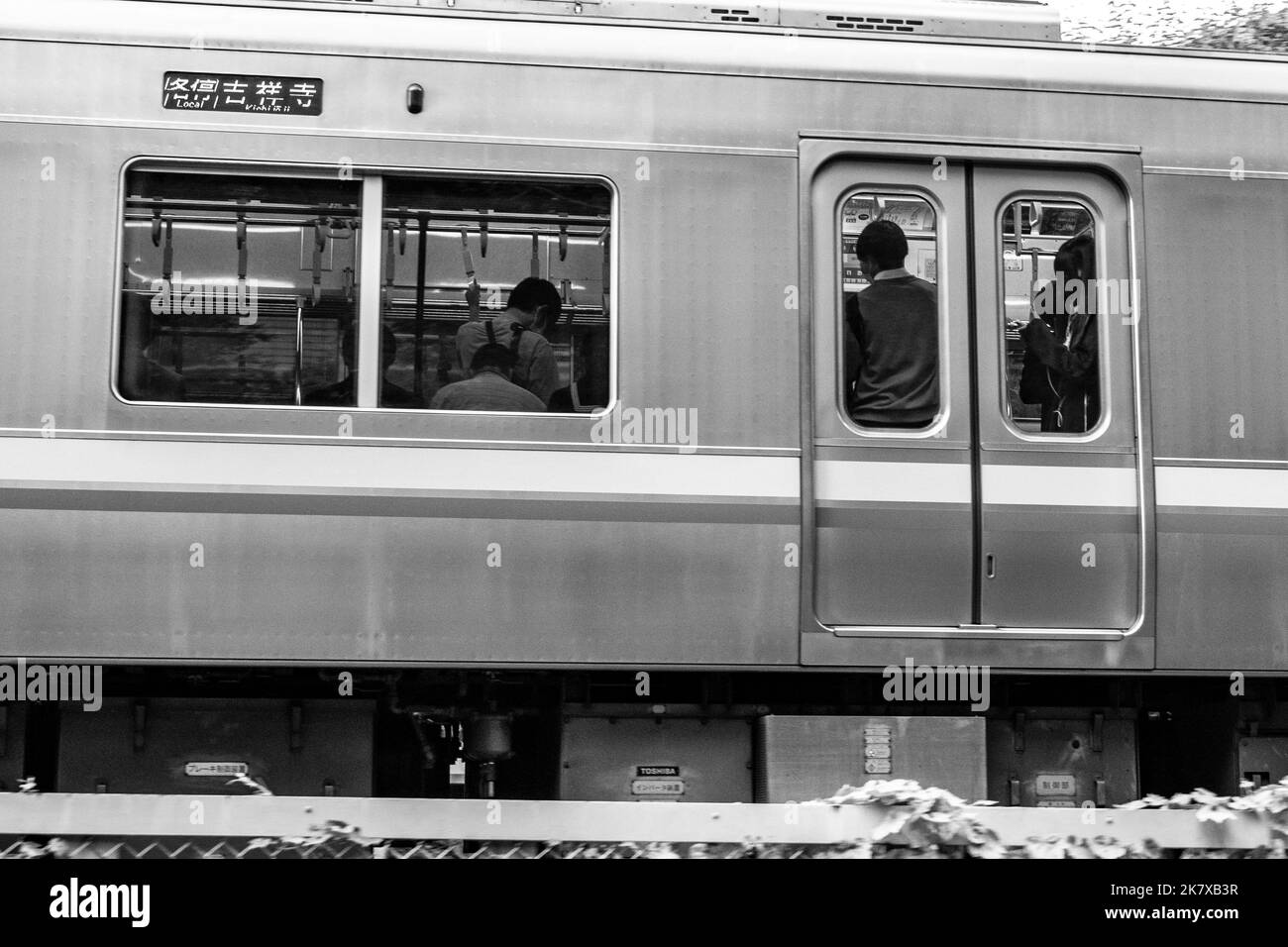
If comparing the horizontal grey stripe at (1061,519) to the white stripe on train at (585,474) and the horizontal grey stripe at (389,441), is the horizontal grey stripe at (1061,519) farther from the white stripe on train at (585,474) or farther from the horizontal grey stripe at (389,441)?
the horizontal grey stripe at (389,441)

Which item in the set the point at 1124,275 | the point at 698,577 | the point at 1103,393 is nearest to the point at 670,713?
the point at 698,577

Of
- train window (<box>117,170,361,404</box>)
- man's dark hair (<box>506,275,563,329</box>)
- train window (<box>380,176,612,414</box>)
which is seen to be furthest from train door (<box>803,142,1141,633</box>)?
train window (<box>117,170,361,404</box>)

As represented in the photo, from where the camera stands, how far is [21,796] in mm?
4543

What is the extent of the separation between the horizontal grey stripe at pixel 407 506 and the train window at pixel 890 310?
2.01ft

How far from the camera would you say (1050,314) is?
211 inches

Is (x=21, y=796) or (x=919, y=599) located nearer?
(x=21, y=796)

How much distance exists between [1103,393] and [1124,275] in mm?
488

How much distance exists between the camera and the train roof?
4.99m

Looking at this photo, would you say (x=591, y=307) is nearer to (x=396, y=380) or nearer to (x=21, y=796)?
(x=396, y=380)

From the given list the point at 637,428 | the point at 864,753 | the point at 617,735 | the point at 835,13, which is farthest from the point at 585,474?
the point at 835,13

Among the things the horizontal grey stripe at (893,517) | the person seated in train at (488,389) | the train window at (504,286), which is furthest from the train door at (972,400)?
the person seated in train at (488,389)

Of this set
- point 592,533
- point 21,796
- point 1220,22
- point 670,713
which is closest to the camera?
point 21,796

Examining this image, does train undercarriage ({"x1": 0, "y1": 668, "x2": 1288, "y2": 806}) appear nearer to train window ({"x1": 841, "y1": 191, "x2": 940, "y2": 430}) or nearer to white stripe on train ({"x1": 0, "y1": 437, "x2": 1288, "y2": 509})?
white stripe on train ({"x1": 0, "y1": 437, "x2": 1288, "y2": 509})

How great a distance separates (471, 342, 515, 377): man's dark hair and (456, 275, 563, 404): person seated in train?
0.05 ft
